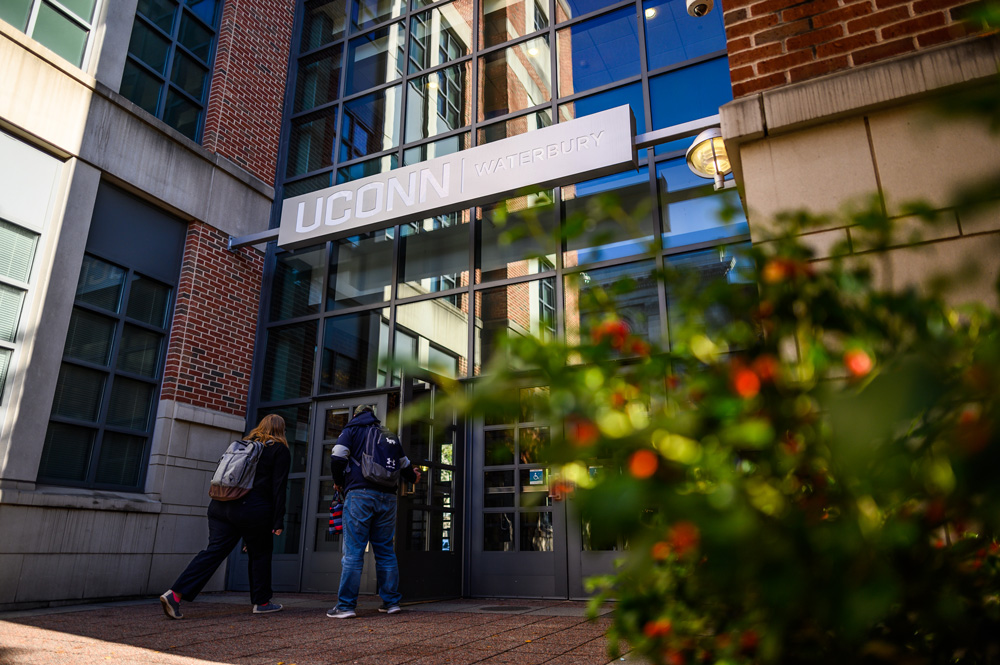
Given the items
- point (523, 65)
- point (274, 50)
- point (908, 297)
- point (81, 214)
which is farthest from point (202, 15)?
point (908, 297)

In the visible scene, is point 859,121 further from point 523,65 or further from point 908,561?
point 523,65

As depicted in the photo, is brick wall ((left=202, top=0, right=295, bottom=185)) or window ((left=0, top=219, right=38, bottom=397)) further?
brick wall ((left=202, top=0, right=295, bottom=185))

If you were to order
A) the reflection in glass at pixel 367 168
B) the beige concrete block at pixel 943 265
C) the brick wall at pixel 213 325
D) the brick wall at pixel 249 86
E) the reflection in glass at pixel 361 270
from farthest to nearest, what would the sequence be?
the brick wall at pixel 249 86, the reflection in glass at pixel 367 168, the reflection in glass at pixel 361 270, the brick wall at pixel 213 325, the beige concrete block at pixel 943 265

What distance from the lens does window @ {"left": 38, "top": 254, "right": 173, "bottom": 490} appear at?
23.6 feet

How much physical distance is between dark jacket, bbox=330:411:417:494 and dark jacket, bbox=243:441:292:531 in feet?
1.70

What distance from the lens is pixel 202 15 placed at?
9.69 m

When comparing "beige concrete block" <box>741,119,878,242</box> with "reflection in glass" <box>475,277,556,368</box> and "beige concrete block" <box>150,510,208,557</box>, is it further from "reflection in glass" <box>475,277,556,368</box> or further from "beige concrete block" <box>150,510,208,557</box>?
"beige concrete block" <box>150,510,208,557</box>

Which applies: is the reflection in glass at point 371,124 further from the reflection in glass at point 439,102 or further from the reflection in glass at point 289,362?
the reflection in glass at point 289,362

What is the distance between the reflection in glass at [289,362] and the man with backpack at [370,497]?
3.07 meters

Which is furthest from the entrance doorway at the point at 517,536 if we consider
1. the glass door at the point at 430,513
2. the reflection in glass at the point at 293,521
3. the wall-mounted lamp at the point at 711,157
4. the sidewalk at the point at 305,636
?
the wall-mounted lamp at the point at 711,157

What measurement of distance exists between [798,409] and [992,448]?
266mm

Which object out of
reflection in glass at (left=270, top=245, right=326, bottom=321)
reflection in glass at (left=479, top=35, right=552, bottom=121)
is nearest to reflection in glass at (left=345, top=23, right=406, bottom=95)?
reflection in glass at (left=479, top=35, right=552, bottom=121)

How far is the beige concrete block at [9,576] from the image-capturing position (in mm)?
6238

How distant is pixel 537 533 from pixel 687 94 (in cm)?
529
